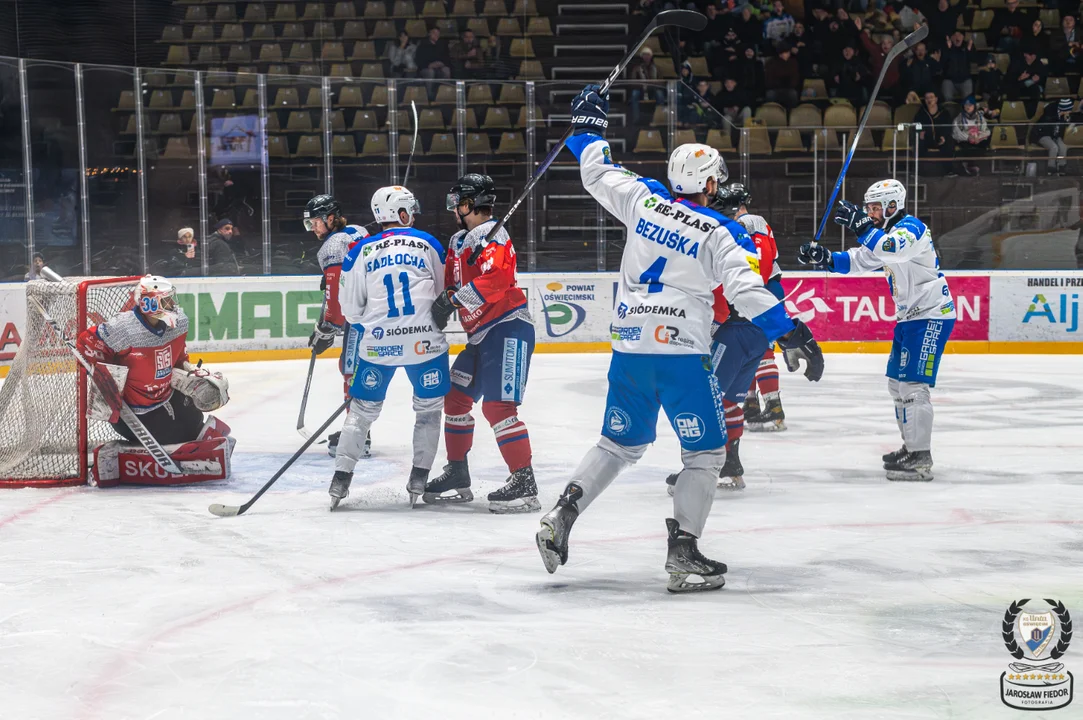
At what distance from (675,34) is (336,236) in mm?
9127

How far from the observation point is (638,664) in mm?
3129

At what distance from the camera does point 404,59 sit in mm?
14414

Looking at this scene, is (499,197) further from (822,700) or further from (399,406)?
(822,700)

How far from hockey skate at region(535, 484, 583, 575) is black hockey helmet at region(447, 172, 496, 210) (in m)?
1.80

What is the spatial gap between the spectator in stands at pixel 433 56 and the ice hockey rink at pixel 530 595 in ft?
27.8

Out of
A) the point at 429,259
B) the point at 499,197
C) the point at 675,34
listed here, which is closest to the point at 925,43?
the point at 675,34

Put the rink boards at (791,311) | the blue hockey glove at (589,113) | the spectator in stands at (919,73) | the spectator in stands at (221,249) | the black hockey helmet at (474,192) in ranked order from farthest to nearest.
A: the spectator in stands at (919,73) < the rink boards at (791,311) < the spectator in stands at (221,249) < the black hockey helmet at (474,192) < the blue hockey glove at (589,113)

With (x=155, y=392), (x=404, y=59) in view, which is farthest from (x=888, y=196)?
(x=404, y=59)

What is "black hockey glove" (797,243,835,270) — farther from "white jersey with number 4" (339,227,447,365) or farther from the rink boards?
the rink boards

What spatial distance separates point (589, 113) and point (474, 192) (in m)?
1.23

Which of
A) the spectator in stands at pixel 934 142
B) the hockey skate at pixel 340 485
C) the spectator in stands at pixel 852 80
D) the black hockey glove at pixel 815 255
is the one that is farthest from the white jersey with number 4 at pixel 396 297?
the spectator in stands at pixel 852 80

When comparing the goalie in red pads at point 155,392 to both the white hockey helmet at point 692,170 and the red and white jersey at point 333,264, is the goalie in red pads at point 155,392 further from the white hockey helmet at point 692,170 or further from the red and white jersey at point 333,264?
the white hockey helmet at point 692,170

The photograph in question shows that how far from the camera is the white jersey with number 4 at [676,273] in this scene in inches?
149

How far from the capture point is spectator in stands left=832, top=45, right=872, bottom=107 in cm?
1413
